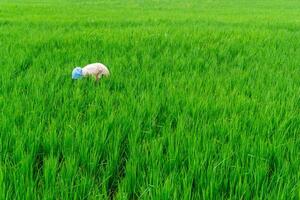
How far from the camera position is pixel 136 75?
8.09ft

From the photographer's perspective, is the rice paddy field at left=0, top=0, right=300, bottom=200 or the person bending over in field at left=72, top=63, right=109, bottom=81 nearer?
the rice paddy field at left=0, top=0, right=300, bottom=200

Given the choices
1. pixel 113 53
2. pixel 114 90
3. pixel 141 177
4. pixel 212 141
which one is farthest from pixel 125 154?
pixel 113 53

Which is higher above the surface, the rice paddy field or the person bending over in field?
the person bending over in field

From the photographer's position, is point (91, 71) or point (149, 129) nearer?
point (149, 129)

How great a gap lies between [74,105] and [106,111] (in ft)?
0.74

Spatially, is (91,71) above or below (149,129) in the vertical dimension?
above

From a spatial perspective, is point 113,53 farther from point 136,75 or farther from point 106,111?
point 106,111

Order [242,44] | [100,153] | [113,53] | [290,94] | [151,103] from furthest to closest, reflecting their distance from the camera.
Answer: [242,44] → [113,53] → [290,94] → [151,103] → [100,153]

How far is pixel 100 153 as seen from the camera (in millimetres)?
1277

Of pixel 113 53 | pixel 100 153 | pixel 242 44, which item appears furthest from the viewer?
pixel 242 44

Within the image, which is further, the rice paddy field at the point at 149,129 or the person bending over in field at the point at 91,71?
the person bending over in field at the point at 91,71

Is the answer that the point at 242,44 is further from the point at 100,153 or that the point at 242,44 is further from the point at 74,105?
the point at 100,153

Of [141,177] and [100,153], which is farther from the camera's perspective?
[100,153]

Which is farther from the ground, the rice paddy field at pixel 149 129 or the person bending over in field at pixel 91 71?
the person bending over in field at pixel 91 71
